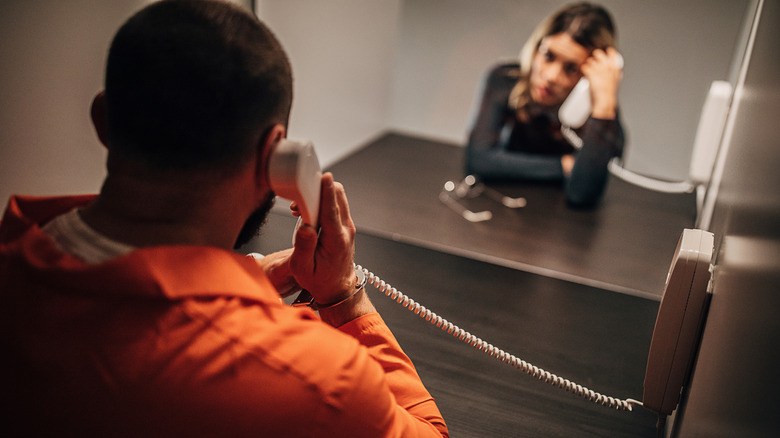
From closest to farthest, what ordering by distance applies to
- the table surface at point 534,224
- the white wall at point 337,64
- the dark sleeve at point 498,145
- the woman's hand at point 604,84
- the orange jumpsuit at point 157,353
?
1. the orange jumpsuit at point 157,353
2. the table surface at point 534,224
3. the white wall at point 337,64
4. the woman's hand at point 604,84
5. the dark sleeve at point 498,145

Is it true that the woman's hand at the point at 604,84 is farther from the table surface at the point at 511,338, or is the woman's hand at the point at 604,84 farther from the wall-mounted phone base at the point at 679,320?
the wall-mounted phone base at the point at 679,320

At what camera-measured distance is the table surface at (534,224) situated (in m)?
1.88

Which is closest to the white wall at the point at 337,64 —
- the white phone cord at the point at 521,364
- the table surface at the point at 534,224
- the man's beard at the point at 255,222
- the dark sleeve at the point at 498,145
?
the table surface at the point at 534,224

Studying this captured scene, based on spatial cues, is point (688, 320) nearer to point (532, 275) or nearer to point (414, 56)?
point (532, 275)

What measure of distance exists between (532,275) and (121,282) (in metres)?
1.35

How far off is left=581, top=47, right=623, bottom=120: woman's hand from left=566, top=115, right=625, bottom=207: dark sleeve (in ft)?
0.11

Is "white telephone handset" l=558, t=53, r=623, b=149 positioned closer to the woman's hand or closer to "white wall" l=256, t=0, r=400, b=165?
the woman's hand

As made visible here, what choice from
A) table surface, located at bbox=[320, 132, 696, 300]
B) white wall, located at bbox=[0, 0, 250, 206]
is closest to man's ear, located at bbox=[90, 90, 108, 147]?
white wall, located at bbox=[0, 0, 250, 206]

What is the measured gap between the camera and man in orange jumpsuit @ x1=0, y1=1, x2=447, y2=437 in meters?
0.56

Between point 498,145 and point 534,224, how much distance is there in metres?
0.58

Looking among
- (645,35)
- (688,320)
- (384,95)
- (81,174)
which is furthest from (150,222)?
(645,35)

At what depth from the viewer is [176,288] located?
1.83 feet

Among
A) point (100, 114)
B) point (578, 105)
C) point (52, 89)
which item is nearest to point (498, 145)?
point (578, 105)

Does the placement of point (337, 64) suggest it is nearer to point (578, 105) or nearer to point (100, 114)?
point (578, 105)
